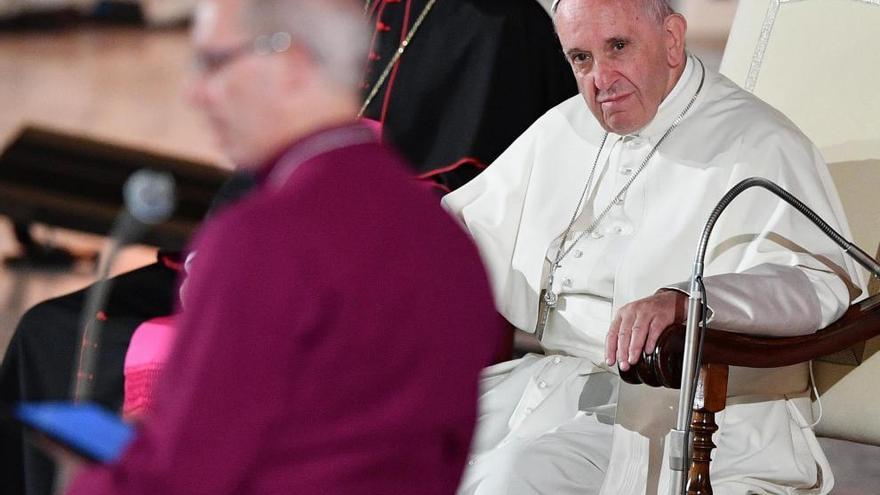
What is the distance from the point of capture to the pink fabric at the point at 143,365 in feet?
12.1

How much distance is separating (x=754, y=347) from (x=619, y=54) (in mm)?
735

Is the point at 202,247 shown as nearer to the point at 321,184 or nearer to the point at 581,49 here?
the point at 321,184

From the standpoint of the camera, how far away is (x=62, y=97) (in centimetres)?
1032

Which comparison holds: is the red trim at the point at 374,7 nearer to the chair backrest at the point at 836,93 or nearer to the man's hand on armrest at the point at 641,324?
the chair backrest at the point at 836,93

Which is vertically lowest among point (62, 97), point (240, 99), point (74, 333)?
point (62, 97)

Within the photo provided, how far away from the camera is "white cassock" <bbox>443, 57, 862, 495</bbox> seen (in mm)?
3027

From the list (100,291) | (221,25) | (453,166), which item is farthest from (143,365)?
(221,25)

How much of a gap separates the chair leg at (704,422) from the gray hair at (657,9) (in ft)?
2.63

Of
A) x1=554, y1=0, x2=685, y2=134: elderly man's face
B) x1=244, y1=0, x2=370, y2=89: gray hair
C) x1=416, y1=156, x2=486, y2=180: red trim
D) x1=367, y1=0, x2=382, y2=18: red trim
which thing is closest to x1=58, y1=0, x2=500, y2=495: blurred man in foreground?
x1=244, y1=0, x2=370, y2=89: gray hair

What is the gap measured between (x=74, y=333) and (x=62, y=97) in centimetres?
677

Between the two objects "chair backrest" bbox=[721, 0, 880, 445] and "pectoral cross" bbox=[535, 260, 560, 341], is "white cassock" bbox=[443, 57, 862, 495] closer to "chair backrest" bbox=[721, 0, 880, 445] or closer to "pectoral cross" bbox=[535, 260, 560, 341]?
"pectoral cross" bbox=[535, 260, 560, 341]

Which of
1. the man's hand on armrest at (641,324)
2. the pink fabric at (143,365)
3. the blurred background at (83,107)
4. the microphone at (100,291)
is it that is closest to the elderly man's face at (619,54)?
the blurred background at (83,107)

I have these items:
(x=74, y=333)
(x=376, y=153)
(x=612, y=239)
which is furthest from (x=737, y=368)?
(x=74, y=333)

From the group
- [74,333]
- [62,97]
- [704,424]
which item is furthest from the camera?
[62,97]
